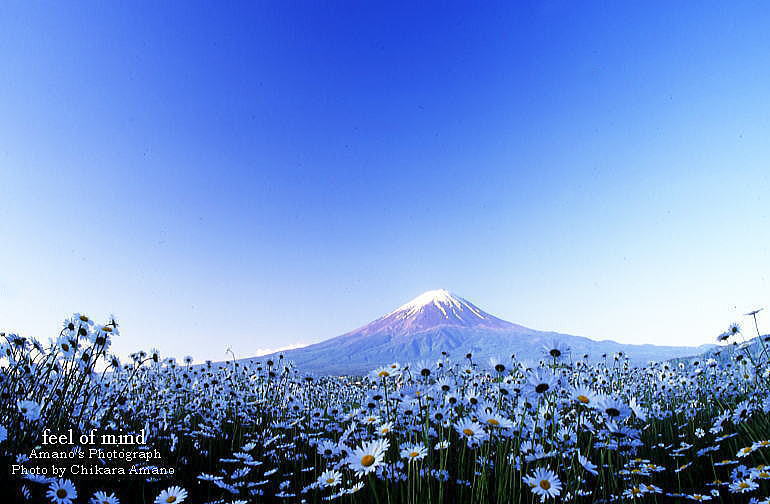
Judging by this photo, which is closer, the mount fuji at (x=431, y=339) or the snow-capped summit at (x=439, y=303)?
the mount fuji at (x=431, y=339)

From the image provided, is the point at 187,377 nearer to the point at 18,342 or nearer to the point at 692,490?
the point at 18,342

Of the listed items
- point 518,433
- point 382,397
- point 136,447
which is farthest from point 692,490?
point 136,447

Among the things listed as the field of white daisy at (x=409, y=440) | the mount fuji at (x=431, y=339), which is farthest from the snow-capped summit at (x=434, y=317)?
the field of white daisy at (x=409, y=440)

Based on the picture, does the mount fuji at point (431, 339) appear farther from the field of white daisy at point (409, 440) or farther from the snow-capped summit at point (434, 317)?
the field of white daisy at point (409, 440)

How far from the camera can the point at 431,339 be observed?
15175 cm

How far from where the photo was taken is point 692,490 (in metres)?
3.72

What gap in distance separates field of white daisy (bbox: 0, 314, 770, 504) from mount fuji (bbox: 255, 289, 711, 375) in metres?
115

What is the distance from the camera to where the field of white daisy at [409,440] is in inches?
117

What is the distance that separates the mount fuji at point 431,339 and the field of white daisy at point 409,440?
115m

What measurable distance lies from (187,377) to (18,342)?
5593 mm

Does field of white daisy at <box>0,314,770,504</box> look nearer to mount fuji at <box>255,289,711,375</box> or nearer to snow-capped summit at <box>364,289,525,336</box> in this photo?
mount fuji at <box>255,289,711,375</box>

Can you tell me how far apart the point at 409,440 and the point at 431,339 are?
152015 millimetres

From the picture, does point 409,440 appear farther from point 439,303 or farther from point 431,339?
point 439,303

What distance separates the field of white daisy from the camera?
2.98 meters
